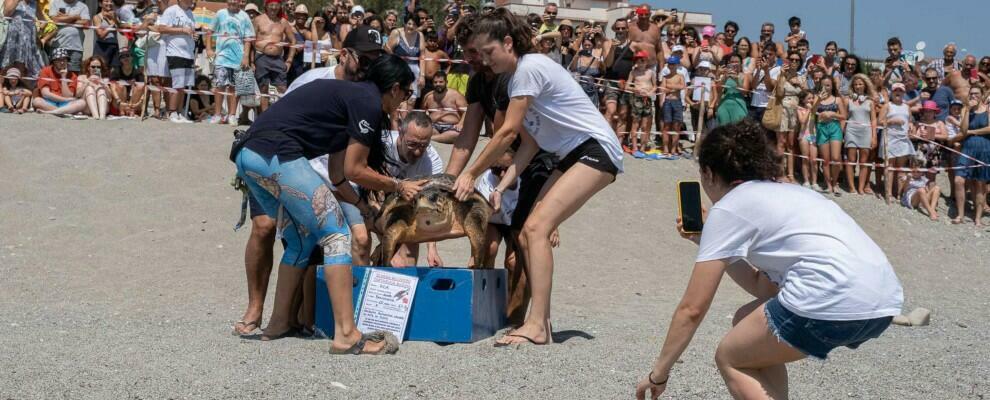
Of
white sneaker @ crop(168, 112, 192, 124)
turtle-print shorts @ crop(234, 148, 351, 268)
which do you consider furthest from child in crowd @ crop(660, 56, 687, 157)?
turtle-print shorts @ crop(234, 148, 351, 268)

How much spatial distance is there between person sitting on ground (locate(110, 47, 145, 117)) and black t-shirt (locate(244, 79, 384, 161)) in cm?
889

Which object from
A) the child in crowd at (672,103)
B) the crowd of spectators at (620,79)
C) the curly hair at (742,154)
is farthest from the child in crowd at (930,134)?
the curly hair at (742,154)

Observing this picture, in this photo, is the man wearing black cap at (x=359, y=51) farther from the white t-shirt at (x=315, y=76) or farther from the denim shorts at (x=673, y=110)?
the denim shorts at (x=673, y=110)

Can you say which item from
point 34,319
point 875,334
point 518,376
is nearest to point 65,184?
point 34,319

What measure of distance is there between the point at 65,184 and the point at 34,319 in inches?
205

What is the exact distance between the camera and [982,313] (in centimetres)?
944

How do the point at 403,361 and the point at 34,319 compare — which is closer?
the point at 403,361

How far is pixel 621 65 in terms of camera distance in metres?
14.7

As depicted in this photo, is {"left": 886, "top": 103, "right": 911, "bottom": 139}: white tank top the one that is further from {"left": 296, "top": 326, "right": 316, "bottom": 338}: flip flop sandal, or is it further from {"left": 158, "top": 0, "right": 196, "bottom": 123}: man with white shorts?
{"left": 296, "top": 326, "right": 316, "bottom": 338}: flip flop sandal

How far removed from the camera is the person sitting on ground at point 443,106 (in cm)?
1358

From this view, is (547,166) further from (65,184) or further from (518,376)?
(65,184)

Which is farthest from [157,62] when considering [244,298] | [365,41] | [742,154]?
[742,154]

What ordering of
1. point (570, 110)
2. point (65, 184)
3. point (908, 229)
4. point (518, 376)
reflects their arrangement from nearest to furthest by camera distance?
point (518, 376) < point (570, 110) < point (65, 184) < point (908, 229)

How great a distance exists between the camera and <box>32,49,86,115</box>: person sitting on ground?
13.6 meters
